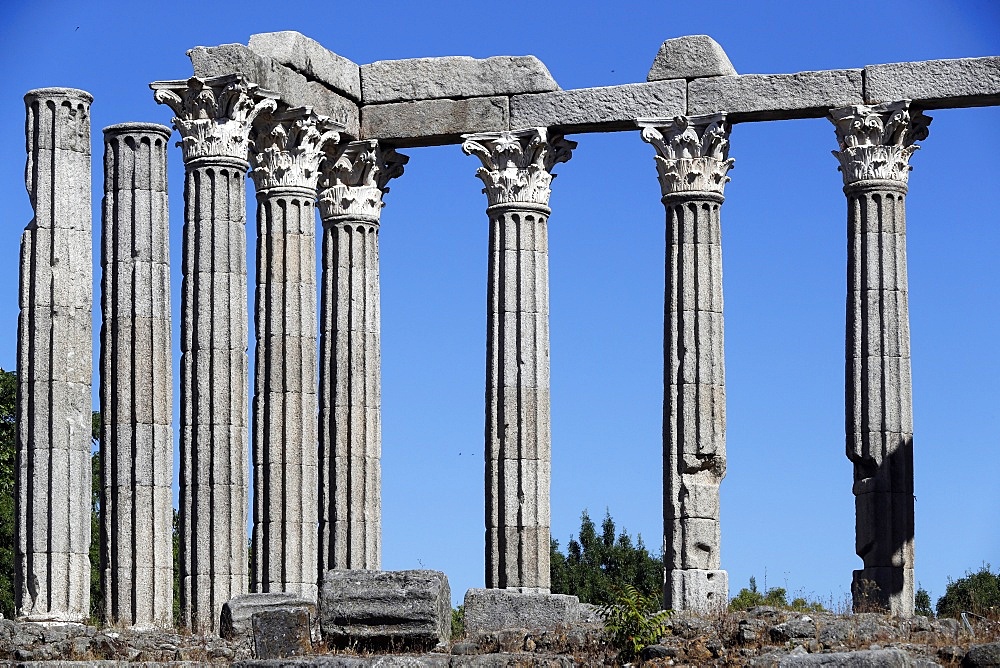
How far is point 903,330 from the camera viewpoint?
148 ft

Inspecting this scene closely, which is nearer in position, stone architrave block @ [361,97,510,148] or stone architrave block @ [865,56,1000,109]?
stone architrave block @ [865,56,1000,109]

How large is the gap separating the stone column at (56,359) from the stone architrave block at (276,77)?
11.8 ft

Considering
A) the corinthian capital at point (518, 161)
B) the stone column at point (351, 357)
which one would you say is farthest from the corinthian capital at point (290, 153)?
the corinthian capital at point (518, 161)

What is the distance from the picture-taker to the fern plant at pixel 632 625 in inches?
1387

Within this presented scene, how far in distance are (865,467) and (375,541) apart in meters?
9.20

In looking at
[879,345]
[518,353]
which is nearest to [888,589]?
[879,345]

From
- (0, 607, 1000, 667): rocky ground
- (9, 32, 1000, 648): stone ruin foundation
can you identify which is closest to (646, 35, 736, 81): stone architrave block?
(9, 32, 1000, 648): stone ruin foundation

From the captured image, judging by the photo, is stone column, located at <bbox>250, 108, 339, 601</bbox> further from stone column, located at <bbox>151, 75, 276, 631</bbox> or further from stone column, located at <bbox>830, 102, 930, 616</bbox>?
stone column, located at <bbox>830, 102, 930, 616</bbox>

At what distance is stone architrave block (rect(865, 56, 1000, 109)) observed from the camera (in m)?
44.8

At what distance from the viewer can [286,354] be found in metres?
46.4

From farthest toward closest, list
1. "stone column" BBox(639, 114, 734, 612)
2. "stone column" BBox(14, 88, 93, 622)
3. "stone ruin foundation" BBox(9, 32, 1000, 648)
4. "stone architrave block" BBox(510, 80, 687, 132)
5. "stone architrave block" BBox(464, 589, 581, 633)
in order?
"stone architrave block" BBox(510, 80, 687, 132) → "stone column" BBox(639, 114, 734, 612) → "stone ruin foundation" BBox(9, 32, 1000, 648) → "stone column" BBox(14, 88, 93, 622) → "stone architrave block" BBox(464, 589, 581, 633)

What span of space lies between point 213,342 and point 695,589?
9.20 meters

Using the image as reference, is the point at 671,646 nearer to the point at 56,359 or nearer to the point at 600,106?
the point at 56,359

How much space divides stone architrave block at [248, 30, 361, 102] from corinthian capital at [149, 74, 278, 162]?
1.27 metres
